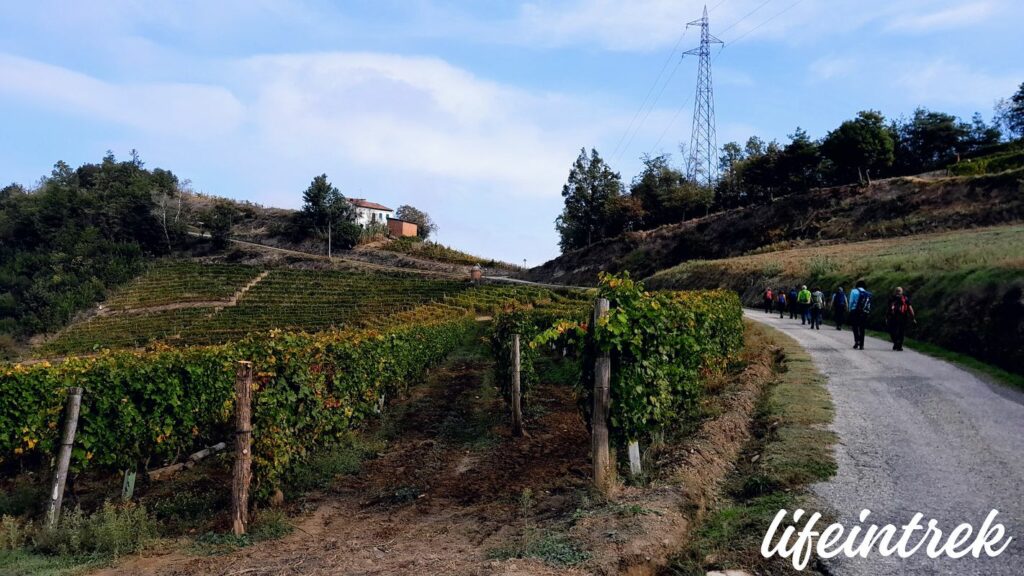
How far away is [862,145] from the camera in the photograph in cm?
6800

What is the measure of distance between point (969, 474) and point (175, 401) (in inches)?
459

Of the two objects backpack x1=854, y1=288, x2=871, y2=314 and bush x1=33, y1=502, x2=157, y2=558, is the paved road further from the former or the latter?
bush x1=33, y1=502, x2=157, y2=558

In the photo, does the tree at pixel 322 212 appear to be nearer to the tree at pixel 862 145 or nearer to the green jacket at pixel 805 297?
the tree at pixel 862 145

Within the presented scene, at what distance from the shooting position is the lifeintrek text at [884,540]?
17.7 feet

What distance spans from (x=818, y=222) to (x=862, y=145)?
38.6 feet

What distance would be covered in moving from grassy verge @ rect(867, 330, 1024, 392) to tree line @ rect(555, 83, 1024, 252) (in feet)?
188

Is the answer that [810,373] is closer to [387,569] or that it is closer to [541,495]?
[541,495]

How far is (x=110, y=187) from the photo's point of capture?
119062mm

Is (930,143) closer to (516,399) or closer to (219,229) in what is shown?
(516,399)

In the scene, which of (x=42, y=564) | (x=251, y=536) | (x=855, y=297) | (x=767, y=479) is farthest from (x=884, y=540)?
(x=855, y=297)

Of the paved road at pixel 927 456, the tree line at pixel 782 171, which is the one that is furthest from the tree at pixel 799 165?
the paved road at pixel 927 456

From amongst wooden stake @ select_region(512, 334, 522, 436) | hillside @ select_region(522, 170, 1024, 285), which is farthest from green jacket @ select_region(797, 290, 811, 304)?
hillside @ select_region(522, 170, 1024, 285)

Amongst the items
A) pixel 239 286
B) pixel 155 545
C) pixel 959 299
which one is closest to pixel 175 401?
pixel 155 545

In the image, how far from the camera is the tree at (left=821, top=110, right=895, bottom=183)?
68.1m
